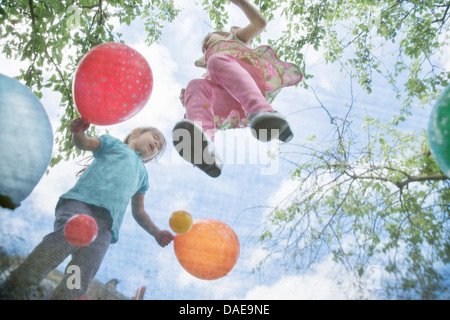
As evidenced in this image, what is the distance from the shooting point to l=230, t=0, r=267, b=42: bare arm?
3.36ft

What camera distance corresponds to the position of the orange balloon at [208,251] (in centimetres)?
89

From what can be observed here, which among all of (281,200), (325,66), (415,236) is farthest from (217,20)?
(415,236)

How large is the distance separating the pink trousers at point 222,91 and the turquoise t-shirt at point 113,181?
24 centimetres

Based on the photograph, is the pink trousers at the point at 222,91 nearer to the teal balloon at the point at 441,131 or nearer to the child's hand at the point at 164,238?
the child's hand at the point at 164,238

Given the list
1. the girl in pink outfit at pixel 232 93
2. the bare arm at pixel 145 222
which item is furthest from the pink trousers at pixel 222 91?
the bare arm at pixel 145 222

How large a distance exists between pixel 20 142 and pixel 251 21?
2.55 feet

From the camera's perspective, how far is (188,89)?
3.34ft

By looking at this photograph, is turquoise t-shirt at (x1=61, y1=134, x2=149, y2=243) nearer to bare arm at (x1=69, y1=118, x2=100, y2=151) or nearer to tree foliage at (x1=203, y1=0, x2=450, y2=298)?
bare arm at (x1=69, y1=118, x2=100, y2=151)

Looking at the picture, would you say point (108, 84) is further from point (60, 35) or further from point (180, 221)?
point (60, 35)

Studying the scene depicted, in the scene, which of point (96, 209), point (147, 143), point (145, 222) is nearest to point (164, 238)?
point (145, 222)

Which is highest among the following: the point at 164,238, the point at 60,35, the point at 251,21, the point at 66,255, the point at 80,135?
the point at 60,35

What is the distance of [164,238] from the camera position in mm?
999

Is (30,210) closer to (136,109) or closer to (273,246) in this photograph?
(136,109)

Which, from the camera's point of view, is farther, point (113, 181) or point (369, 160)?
point (369, 160)
